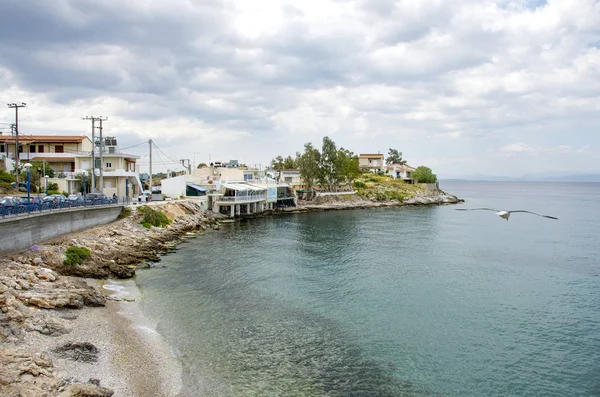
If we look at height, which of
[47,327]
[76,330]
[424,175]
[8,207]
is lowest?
[76,330]

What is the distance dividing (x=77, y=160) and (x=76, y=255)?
39135 millimetres

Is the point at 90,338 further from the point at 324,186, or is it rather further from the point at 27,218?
the point at 324,186

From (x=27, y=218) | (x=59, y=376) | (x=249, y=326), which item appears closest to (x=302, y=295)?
(x=249, y=326)

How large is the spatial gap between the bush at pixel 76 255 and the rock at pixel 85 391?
18370 mm

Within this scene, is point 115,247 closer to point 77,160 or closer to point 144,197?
point 144,197

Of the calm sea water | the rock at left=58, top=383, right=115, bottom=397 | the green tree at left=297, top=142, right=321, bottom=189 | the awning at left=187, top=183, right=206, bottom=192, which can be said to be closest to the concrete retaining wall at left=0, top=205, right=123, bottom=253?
the calm sea water

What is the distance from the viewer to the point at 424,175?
142375mm

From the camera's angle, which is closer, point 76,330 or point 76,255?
point 76,330

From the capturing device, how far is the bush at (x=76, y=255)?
31.4 meters

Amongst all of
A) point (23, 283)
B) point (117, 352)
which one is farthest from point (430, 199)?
point (117, 352)

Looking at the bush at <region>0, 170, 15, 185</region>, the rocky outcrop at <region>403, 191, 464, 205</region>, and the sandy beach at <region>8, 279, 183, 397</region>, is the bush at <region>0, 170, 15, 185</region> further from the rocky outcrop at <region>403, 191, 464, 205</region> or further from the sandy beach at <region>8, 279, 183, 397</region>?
the rocky outcrop at <region>403, 191, 464, 205</region>

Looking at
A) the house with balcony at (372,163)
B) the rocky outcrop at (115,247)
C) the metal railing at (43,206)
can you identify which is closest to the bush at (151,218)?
the rocky outcrop at (115,247)

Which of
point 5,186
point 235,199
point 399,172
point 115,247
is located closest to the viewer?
point 115,247

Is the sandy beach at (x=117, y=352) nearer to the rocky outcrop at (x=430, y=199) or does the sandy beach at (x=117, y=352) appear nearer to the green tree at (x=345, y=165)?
the green tree at (x=345, y=165)
